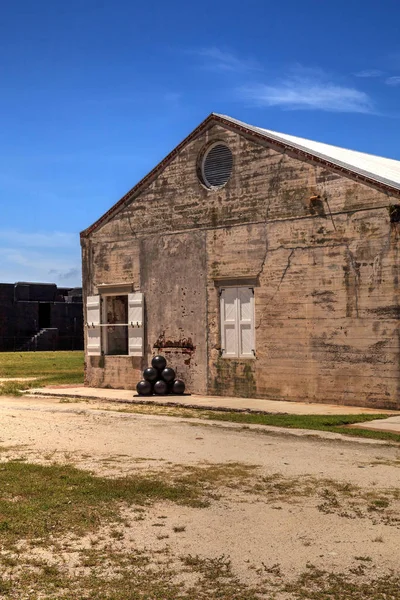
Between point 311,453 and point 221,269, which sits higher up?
point 221,269

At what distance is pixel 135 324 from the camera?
66.5 feet

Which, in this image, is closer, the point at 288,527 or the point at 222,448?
the point at 288,527

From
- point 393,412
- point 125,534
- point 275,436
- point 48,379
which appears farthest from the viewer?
point 48,379

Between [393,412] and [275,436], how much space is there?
374cm

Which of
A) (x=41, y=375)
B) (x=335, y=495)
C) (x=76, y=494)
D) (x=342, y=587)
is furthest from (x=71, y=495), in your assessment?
(x=41, y=375)

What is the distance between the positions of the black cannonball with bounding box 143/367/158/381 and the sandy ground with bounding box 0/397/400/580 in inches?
92.4

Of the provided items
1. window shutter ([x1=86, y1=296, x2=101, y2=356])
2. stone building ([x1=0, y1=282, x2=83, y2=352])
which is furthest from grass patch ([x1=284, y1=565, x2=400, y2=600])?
stone building ([x1=0, y1=282, x2=83, y2=352])

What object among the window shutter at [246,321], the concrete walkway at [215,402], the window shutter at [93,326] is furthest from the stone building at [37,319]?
the window shutter at [246,321]

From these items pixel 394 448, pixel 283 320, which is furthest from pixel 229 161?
pixel 394 448

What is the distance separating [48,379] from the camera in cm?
2478

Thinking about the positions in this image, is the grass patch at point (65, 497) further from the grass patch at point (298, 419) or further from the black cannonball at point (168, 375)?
the black cannonball at point (168, 375)

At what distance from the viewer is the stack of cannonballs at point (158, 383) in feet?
61.8

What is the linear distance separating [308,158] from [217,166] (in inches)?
109

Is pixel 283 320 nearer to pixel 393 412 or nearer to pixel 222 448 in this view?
pixel 393 412
